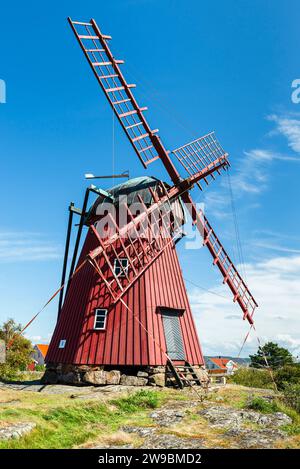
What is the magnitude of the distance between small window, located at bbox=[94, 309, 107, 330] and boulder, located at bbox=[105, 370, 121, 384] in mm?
1955

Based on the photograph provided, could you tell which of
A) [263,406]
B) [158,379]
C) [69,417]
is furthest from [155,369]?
[69,417]

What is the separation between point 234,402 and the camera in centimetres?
1327

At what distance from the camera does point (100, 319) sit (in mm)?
17422

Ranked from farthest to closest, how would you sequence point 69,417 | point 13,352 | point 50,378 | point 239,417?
point 13,352, point 50,378, point 239,417, point 69,417

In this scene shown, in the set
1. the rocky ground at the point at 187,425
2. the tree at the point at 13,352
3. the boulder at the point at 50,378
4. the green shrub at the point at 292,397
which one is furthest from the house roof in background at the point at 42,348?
the green shrub at the point at 292,397

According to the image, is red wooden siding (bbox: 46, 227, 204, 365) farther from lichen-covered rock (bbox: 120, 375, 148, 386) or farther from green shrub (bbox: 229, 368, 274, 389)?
green shrub (bbox: 229, 368, 274, 389)

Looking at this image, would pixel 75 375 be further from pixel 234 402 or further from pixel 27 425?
pixel 27 425

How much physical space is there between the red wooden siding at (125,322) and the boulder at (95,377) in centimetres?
37

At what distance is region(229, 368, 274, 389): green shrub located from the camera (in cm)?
2216

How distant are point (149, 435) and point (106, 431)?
109 centimetres

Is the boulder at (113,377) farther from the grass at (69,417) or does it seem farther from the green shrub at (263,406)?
the green shrub at (263,406)

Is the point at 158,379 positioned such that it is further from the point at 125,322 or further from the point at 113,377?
the point at 125,322

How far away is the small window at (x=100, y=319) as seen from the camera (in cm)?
1725

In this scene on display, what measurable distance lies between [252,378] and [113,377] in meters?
11.2
